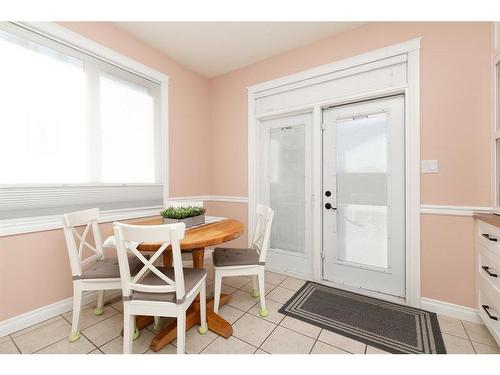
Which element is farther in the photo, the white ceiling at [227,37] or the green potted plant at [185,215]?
the white ceiling at [227,37]

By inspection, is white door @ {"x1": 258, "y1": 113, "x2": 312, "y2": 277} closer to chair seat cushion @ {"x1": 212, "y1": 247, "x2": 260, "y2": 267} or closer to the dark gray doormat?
the dark gray doormat

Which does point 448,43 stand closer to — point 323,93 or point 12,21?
point 323,93

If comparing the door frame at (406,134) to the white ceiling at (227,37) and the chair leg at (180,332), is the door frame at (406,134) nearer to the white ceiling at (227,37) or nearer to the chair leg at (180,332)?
the white ceiling at (227,37)

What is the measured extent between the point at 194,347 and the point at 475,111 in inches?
114

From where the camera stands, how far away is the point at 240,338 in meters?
1.70

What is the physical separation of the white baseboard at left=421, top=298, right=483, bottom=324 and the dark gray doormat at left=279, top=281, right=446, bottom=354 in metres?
0.08

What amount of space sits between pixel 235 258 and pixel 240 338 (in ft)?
1.97

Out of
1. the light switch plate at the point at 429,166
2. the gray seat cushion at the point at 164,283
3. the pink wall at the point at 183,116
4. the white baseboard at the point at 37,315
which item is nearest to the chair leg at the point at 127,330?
the gray seat cushion at the point at 164,283

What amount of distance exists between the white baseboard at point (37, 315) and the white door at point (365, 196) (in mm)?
2630

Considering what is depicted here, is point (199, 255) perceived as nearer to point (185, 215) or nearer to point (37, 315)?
point (185, 215)

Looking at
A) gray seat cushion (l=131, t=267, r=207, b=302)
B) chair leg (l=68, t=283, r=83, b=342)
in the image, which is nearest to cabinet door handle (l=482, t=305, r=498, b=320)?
gray seat cushion (l=131, t=267, r=207, b=302)

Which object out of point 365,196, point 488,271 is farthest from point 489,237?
point 365,196

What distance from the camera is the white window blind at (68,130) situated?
5.97ft

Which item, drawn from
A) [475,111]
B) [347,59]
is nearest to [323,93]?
[347,59]
